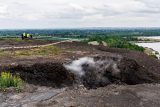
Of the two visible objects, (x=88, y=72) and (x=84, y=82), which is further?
(x=88, y=72)

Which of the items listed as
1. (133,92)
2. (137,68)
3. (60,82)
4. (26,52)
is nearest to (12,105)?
(133,92)

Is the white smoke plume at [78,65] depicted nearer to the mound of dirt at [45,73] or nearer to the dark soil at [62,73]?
the dark soil at [62,73]

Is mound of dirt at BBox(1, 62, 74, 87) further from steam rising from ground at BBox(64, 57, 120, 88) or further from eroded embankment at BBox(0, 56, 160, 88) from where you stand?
steam rising from ground at BBox(64, 57, 120, 88)

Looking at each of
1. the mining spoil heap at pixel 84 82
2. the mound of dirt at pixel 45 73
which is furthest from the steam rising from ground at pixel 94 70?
the mound of dirt at pixel 45 73

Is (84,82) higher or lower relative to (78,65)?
lower

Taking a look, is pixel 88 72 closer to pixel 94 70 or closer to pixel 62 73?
pixel 94 70

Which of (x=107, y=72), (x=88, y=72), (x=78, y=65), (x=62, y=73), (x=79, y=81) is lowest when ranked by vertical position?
(x=79, y=81)

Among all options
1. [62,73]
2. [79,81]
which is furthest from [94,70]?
[62,73]
